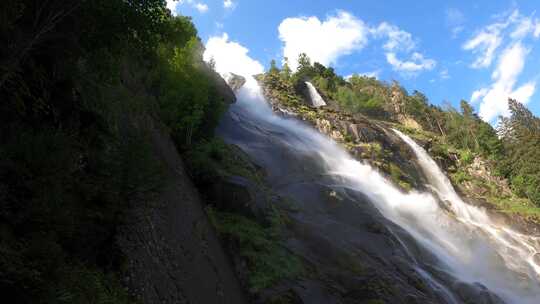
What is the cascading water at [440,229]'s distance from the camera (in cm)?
2272

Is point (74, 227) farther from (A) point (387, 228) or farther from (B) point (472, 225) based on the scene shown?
(B) point (472, 225)

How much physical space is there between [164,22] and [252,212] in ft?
28.2

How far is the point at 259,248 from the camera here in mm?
14516

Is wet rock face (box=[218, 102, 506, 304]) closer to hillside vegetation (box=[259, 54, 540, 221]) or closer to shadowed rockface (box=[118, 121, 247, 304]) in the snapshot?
shadowed rockface (box=[118, 121, 247, 304])

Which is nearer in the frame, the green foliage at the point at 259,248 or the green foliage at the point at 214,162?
the green foliage at the point at 259,248

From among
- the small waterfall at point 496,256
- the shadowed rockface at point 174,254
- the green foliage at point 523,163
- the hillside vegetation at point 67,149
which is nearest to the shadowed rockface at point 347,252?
the shadowed rockface at point 174,254

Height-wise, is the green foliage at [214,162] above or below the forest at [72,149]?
below

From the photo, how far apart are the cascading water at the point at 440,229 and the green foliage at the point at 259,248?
7.37 m

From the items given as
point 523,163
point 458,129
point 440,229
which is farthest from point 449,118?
point 440,229

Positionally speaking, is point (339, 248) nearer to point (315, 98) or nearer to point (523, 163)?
point (523, 163)

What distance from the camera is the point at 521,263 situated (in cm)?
2978

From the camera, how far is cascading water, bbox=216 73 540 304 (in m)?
22.7

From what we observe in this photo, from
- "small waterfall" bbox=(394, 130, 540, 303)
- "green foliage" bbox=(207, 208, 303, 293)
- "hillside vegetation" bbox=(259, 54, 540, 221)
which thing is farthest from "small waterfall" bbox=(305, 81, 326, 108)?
"green foliage" bbox=(207, 208, 303, 293)

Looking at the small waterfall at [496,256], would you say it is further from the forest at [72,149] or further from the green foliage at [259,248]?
the forest at [72,149]
